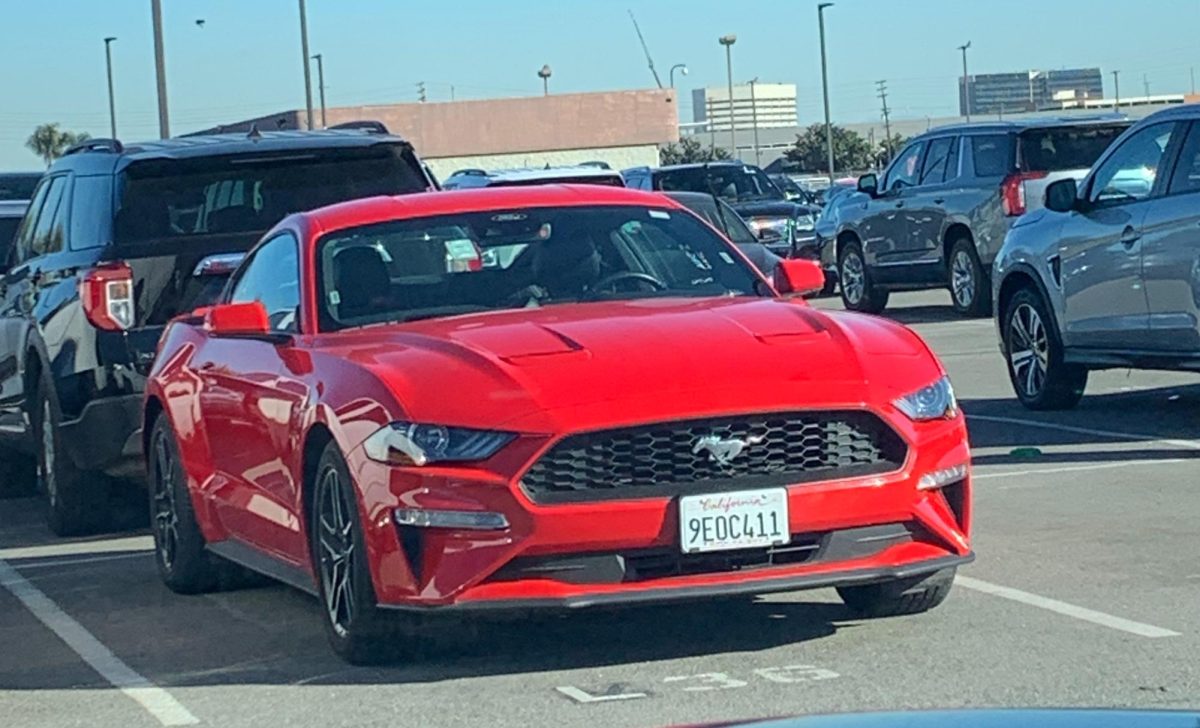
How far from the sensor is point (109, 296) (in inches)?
400

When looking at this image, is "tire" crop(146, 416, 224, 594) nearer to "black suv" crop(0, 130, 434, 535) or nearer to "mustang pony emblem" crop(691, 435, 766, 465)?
"black suv" crop(0, 130, 434, 535)

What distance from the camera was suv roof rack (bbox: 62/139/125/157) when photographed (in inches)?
422

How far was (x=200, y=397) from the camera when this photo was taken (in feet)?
28.6

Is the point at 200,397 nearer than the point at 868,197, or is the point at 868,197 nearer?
the point at 200,397

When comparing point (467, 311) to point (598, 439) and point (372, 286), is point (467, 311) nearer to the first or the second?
point (372, 286)

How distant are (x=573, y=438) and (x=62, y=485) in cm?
493

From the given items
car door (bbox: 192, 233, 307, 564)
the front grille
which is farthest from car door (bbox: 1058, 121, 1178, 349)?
the front grille

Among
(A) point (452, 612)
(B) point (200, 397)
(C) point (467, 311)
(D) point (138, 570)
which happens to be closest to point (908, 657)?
(A) point (452, 612)

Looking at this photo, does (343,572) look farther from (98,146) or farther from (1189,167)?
(1189,167)

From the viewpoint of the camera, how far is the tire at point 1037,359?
13477mm

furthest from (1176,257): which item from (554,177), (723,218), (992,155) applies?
(992,155)

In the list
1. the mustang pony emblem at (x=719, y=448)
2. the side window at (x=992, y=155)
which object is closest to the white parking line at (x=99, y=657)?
the mustang pony emblem at (x=719, y=448)

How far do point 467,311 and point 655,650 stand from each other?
1373 mm

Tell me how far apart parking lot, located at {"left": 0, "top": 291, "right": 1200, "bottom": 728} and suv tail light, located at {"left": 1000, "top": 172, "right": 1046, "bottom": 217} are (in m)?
11.3
